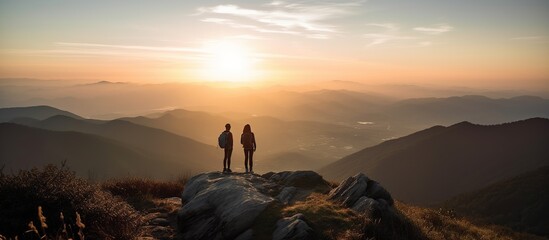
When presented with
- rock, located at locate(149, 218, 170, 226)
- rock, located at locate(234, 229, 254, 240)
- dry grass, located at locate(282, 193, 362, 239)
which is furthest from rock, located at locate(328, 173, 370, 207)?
rock, located at locate(149, 218, 170, 226)

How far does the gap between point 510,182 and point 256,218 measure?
135m

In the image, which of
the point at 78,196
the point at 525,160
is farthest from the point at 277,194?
the point at 525,160

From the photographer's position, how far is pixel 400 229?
11188mm

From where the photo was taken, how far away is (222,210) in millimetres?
12562

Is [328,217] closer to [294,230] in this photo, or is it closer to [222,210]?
[294,230]

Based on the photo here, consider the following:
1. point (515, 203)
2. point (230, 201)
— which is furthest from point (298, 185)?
point (515, 203)

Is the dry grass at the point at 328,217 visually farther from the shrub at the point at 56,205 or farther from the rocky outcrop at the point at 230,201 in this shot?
the shrub at the point at 56,205

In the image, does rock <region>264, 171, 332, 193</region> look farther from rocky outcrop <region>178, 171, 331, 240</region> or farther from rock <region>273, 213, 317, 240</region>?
rock <region>273, 213, 317, 240</region>

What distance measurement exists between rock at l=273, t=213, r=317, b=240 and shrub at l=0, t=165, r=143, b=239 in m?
3.97

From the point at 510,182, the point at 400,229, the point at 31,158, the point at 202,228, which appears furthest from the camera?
the point at 31,158

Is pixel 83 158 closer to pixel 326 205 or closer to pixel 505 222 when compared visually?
pixel 505 222

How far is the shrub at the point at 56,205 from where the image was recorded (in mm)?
9164

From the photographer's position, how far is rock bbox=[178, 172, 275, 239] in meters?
11.5

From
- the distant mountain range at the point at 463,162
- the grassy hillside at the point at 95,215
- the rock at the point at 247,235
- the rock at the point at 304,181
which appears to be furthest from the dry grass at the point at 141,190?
the distant mountain range at the point at 463,162
